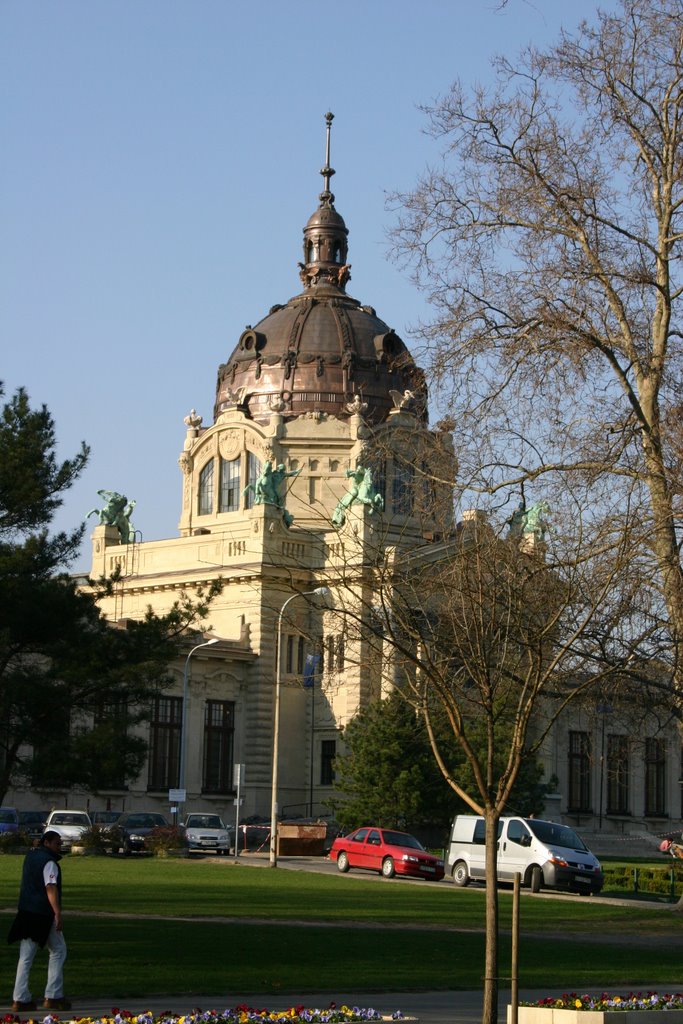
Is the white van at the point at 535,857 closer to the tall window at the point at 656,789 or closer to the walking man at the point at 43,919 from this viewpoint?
the walking man at the point at 43,919

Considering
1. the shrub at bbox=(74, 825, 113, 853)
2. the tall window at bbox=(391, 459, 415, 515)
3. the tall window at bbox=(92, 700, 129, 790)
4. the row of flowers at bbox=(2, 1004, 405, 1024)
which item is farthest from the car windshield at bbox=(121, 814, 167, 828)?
the row of flowers at bbox=(2, 1004, 405, 1024)

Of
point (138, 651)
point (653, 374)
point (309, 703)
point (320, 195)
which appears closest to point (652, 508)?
point (653, 374)

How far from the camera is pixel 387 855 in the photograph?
47906 millimetres

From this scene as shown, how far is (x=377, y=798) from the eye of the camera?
59562 mm

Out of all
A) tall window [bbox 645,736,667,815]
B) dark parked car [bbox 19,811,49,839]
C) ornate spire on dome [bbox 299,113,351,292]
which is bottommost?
dark parked car [bbox 19,811,49,839]

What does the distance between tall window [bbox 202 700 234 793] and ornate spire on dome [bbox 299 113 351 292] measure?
30.0 meters

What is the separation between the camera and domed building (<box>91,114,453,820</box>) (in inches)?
2891

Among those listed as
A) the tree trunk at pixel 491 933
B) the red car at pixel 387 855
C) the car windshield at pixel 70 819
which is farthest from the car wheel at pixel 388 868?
the tree trunk at pixel 491 933

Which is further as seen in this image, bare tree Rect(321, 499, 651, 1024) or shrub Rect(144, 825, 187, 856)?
shrub Rect(144, 825, 187, 856)

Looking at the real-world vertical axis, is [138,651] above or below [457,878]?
above

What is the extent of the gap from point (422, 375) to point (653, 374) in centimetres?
343

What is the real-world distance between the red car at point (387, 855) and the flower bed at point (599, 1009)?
28.7 meters

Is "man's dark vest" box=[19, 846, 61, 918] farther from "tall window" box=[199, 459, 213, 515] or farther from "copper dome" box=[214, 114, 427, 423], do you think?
"tall window" box=[199, 459, 213, 515]

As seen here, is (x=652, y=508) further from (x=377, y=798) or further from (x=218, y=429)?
(x=218, y=429)
